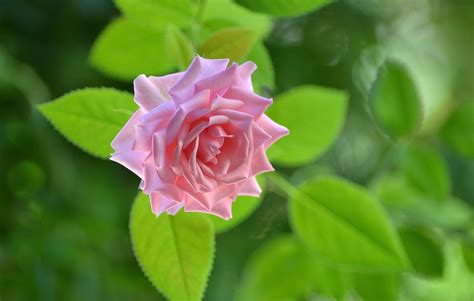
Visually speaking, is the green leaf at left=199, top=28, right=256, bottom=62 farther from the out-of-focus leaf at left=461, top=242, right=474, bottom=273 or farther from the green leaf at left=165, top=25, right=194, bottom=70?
the out-of-focus leaf at left=461, top=242, right=474, bottom=273

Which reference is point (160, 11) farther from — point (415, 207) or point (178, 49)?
point (415, 207)

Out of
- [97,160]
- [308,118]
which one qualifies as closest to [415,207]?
[308,118]

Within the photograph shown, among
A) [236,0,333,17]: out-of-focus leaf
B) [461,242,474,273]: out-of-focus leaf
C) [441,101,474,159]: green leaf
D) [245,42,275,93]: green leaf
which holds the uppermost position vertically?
[236,0,333,17]: out-of-focus leaf

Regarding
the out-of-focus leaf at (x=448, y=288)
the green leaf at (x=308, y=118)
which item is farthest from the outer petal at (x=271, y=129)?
the out-of-focus leaf at (x=448, y=288)

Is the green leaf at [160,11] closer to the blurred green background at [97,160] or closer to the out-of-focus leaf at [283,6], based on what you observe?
the out-of-focus leaf at [283,6]

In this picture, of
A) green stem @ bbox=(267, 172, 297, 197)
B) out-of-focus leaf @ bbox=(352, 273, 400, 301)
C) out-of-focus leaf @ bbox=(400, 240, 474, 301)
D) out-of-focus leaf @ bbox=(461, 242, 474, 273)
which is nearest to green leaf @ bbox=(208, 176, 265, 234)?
green stem @ bbox=(267, 172, 297, 197)

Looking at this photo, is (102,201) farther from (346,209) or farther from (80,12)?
(346,209)
